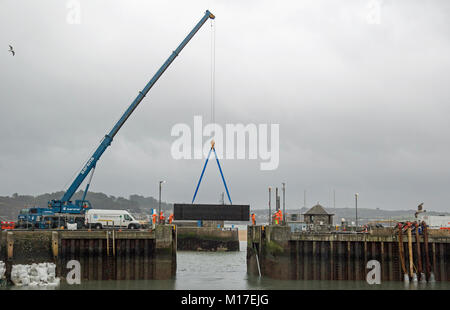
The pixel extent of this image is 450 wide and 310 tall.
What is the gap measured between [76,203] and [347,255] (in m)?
30.4

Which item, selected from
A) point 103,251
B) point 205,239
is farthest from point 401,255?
point 205,239

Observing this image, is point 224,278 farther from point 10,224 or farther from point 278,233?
point 10,224

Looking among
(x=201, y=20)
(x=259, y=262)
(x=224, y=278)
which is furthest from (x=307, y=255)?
(x=201, y=20)

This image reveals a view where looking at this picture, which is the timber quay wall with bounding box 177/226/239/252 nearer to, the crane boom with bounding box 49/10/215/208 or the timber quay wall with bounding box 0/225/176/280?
the crane boom with bounding box 49/10/215/208

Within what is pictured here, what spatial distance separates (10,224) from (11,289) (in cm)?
1062

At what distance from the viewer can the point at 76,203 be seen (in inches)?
2160

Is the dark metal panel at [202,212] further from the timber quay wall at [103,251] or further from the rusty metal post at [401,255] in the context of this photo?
the rusty metal post at [401,255]

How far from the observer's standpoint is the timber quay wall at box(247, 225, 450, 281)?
42656 mm

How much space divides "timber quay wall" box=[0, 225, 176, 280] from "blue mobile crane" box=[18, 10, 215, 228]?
344 inches

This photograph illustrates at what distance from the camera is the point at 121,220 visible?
174 ft

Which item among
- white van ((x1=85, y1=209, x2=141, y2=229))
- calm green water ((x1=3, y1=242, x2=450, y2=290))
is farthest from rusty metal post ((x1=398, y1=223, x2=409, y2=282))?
white van ((x1=85, y1=209, x2=141, y2=229))

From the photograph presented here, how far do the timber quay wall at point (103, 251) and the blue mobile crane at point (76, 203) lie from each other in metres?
8.75

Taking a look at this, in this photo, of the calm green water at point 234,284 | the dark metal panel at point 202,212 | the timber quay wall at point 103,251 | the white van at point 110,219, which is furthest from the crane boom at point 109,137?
the calm green water at point 234,284

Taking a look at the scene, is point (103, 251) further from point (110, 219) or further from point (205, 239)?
point (205, 239)
